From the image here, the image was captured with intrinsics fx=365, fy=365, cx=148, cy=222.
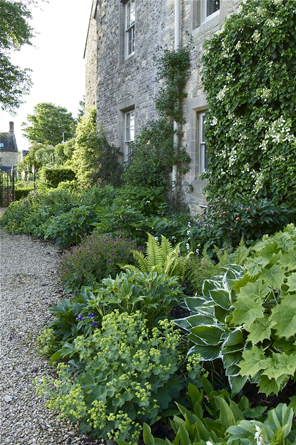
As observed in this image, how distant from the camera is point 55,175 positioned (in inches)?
659

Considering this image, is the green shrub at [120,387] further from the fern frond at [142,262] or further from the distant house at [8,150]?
the distant house at [8,150]

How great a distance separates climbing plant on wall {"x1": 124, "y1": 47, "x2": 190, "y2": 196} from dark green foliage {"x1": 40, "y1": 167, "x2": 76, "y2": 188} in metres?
8.46

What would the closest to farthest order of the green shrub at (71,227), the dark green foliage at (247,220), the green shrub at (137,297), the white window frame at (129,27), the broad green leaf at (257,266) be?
the broad green leaf at (257,266), the green shrub at (137,297), the dark green foliage at (247,220), the green shrub at (71,227), the white window frame at (129,27)

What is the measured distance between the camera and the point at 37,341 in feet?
10.6

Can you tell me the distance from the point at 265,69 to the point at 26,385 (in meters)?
5.07

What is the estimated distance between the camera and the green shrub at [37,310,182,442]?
2016 millimetres

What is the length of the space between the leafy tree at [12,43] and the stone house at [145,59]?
3.02 metres

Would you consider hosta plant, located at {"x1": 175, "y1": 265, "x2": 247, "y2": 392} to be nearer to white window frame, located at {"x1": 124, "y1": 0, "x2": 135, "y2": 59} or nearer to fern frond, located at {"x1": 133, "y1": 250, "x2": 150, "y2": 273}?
fern frond, located at {"x1": 133, "y1": 250, "x2": 150, "y2": 273}

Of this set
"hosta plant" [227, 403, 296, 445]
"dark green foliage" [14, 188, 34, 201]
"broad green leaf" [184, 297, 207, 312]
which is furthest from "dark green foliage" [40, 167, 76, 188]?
"hosta plant" [227, 403, 296, 445]

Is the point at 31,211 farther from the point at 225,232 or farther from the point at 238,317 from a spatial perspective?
the point at 238,317

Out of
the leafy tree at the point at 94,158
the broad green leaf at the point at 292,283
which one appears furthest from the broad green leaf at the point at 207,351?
the leafy tree at the point at 94,158

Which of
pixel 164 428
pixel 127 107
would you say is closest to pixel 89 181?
pixel 127 107

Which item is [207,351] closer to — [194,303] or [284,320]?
[194,303]

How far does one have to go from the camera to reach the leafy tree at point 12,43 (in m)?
14.1
